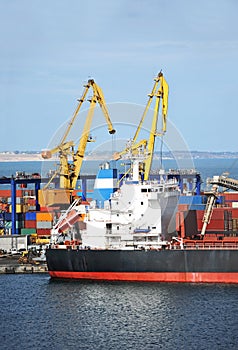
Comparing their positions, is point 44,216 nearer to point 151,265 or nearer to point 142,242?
Answer: point 142,242

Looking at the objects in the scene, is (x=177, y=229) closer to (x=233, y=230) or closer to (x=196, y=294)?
(x=233, y=230)

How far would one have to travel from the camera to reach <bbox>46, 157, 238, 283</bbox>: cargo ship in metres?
43.0

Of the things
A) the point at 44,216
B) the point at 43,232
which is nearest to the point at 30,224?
the point at 44,216

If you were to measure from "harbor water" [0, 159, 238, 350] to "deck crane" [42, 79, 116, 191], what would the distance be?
1595 cm

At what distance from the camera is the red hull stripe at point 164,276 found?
42.6 metres

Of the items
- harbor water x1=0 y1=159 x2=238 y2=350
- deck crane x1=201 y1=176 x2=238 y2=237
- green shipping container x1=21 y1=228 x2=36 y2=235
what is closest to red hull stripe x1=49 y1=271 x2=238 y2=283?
harbor water x1=0 y1=159 x2=238 y2=350

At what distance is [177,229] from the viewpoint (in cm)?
4606

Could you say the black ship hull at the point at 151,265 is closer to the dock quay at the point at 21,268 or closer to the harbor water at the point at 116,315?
the harbor water at the point at 116,315

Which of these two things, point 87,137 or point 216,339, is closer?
point 216,339

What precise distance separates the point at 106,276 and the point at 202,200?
63.1ft

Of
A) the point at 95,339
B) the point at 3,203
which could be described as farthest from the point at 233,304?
the point at 3,203

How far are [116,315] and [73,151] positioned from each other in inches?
1037

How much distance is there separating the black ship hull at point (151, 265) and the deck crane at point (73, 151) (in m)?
14.7

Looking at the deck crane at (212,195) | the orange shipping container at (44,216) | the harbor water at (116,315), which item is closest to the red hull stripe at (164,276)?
the harbor water at (116,315)
